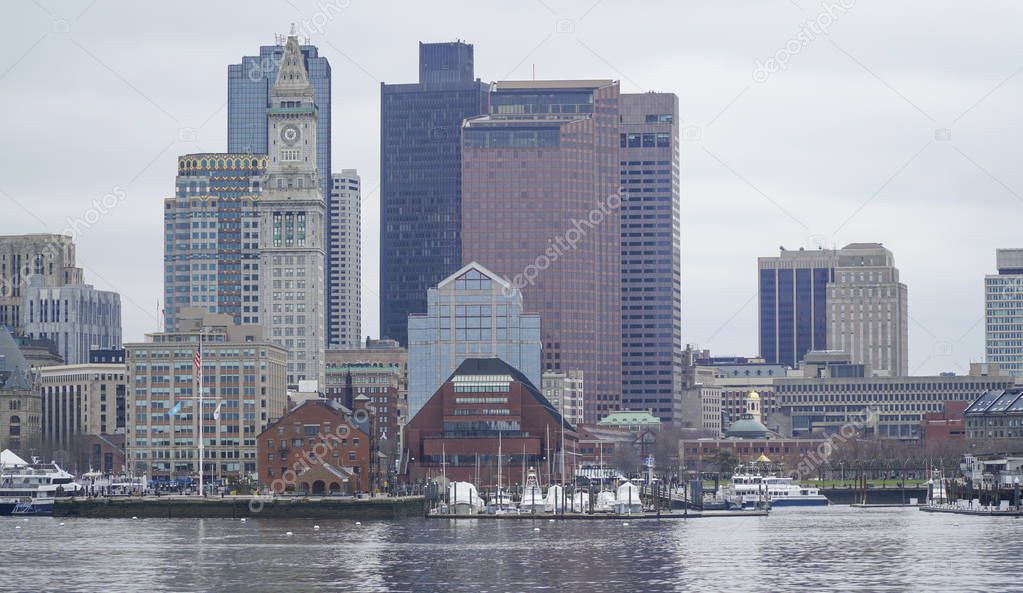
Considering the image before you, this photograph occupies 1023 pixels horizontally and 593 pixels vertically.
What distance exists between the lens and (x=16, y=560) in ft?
459

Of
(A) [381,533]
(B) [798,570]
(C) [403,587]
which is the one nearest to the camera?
(C) [403,587]

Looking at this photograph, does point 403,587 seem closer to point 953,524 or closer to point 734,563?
point 734,563

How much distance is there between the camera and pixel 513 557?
14000cm

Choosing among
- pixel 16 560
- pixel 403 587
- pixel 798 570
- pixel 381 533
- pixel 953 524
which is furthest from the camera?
pixel 953 524

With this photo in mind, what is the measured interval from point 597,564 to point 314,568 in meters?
18.3

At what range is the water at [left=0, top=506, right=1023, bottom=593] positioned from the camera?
389ft

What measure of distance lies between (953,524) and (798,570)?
6339 cm

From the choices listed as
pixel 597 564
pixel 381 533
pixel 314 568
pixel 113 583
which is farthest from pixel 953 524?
pixel 113 583

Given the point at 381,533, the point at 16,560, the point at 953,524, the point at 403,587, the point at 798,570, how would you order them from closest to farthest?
the point at 403,587, the point at 798,570, the point at 16,560, the point at 381,533, the point at 953,524

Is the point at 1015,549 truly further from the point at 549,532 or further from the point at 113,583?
the point at 113,583

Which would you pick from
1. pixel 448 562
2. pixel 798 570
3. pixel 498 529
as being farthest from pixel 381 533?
pixel 798 570

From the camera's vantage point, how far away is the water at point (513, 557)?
11856cm

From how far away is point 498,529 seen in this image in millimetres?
181375

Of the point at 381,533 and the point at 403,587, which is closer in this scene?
the point at 403,587
